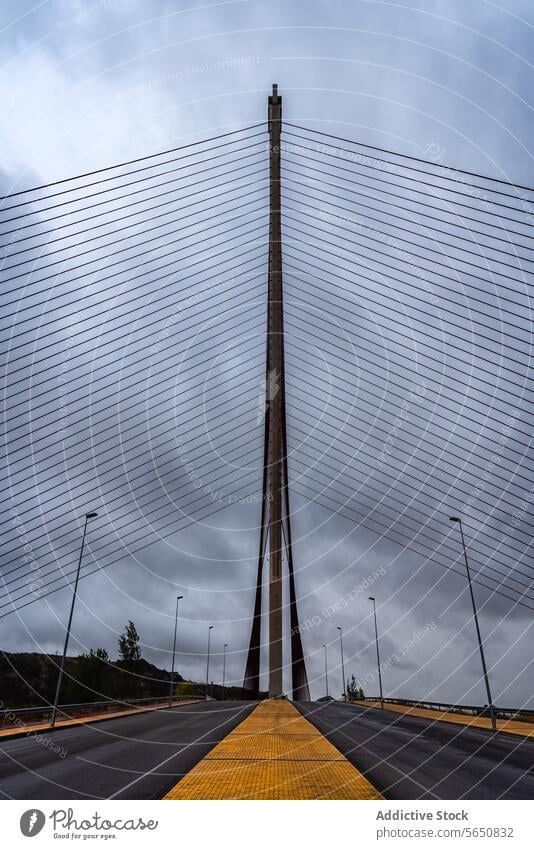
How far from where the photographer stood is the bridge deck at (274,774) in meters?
7.77

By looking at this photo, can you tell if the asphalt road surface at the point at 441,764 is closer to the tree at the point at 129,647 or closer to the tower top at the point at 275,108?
the tower top at the point at 275,108

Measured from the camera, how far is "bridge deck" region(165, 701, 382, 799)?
7773 millimetres

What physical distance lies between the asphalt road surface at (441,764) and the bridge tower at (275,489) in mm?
12663

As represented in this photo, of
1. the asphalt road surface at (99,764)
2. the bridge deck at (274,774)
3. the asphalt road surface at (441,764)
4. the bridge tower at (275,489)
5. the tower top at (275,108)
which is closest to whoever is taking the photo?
the bridge deck at (274,774)

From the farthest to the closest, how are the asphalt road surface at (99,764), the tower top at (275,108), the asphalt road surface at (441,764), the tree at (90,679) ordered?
1. the tree at (90,679)
2. the tower top at (275,108)
3. the asphalt road surface at (441,764)
4. the asphalt road surface at (99,764)

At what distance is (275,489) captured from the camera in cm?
3303

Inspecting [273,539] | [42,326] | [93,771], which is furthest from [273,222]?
[93,771]

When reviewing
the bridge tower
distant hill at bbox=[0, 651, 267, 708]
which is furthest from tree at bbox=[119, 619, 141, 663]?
the bridge tower

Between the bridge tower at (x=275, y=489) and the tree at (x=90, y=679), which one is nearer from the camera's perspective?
the bridge tower at (x=275, y=489)

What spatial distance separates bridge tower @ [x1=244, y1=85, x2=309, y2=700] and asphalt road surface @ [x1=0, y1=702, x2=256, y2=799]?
47.0ft

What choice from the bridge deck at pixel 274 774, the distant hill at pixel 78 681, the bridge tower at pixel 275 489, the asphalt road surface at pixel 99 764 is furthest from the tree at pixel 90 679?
the bridge deck at pixel 274 774
